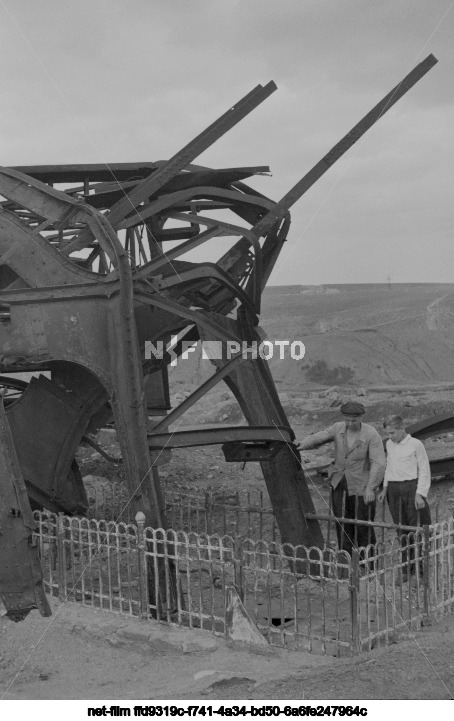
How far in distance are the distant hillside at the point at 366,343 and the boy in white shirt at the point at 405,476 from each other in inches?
784

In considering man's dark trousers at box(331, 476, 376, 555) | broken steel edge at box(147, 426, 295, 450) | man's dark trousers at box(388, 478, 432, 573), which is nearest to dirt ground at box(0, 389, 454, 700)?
man's dark trousers at box(388, 478, 432, 573)

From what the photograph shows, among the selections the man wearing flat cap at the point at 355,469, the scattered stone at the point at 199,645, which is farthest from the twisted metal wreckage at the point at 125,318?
the scattered stone at the point at 199,645

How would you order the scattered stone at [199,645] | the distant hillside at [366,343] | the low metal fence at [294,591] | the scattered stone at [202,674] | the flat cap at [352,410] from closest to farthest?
the scattered stone at [202,674]
the low metal fence at [294,591]
the scattered stone at [199,645]
the flat cap at [352,410]
the distant hillside at [366,343]

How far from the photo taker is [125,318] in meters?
9.56

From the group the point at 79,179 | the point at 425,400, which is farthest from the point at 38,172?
the point at 425,400

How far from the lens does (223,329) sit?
11.1m

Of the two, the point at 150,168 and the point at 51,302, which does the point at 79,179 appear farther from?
the point at 51,302

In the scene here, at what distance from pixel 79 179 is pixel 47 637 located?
5.85 meters

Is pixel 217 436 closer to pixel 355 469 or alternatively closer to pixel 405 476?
pixel 355 469

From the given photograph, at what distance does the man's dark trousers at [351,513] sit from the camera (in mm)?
10141

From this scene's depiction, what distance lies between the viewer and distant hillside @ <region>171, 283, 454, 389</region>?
42.6m

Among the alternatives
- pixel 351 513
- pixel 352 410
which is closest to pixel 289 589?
pixel 351 513

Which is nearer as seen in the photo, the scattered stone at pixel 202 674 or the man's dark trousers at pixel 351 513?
the scattered stone at pixel 202 674

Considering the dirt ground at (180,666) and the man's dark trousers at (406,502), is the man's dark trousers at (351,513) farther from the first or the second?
the dirt ground at (180,666)
